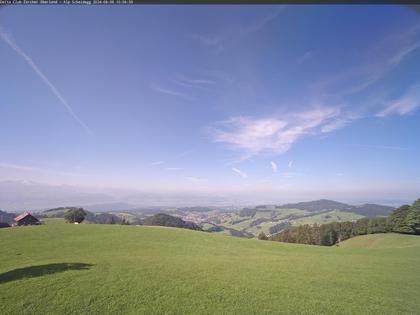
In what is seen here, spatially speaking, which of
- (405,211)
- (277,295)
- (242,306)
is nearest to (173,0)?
(242,306)

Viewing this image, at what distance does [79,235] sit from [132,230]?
21.0ft

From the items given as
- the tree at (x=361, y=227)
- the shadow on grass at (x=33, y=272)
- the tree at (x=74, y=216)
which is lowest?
the tree at (x=361, y=227)

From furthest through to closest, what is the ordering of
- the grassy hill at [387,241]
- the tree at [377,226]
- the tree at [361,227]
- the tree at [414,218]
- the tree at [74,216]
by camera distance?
the tree at [361,227], the tree at [74,216], the tree at [377,226], the tree at [414,218], the grassy hill at [387,241]

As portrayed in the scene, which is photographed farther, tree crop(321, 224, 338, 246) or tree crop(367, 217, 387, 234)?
tree crop(321, 224, 338, 246)

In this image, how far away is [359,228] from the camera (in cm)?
5119

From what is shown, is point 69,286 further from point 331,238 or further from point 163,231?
point 331,238

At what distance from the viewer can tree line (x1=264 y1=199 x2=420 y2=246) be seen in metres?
39.7

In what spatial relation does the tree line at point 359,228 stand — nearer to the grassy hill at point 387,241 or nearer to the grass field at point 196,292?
the grassy hill at point 387,241

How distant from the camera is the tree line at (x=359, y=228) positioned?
39.7 meters

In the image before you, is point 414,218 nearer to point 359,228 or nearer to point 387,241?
point 387,241

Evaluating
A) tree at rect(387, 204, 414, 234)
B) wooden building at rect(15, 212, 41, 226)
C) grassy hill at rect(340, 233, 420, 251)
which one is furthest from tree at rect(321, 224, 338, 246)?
wooden building at rect(15, 212, 41, 226)

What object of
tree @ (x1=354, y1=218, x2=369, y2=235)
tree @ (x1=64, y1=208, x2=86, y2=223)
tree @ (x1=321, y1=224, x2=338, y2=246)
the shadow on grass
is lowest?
tree @ (x1=321, y1=224, x2=338, y2=246)

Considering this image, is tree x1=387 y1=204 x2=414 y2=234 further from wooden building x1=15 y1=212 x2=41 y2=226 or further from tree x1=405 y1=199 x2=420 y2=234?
wooden building x1=15 y1=212 x2=41 y2=226

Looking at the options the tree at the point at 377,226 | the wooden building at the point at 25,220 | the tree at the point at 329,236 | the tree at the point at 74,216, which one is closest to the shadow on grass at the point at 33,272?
the tree at the point at 74,216
